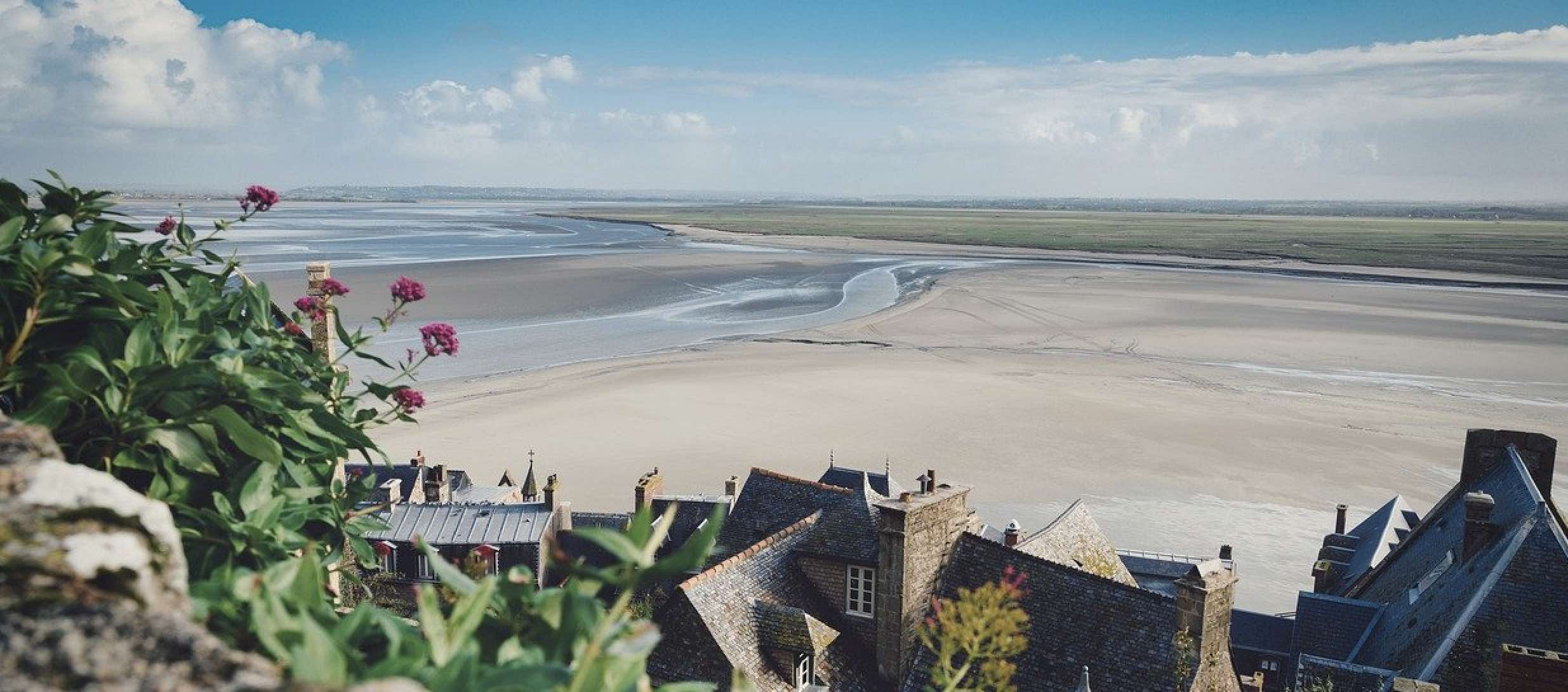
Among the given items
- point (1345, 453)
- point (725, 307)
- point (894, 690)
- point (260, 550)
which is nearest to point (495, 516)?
point (894, 690)

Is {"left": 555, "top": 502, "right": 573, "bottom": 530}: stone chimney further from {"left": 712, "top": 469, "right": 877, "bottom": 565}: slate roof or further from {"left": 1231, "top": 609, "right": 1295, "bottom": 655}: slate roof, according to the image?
{"left": 1231, "top": 609, "right": 1295, "bottom": 655}: slate roof

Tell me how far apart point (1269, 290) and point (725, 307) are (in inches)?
2186

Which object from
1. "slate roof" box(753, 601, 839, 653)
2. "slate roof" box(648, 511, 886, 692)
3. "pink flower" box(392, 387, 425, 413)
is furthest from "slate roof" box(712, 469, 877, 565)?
"pink flower" box(392, 387, 425, 413)

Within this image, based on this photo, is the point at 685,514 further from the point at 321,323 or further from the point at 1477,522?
the point at 321,323

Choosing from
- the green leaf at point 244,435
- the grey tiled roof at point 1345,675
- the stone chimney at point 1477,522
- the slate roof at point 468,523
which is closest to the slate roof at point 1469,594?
the stone chimney at point 1477,522

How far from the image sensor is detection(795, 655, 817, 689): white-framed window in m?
15.8

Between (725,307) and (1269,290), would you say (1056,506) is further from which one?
(1269,290)

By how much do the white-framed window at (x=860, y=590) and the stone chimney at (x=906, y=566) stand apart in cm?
69

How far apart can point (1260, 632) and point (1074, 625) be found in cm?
1260

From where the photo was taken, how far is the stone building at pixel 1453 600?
16531 mm

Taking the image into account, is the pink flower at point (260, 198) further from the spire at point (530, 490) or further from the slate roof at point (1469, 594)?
the spire at point (530, 490)

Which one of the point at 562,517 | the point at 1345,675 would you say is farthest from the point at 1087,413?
the point at 1345,675

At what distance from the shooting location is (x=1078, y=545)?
2170 centimetres

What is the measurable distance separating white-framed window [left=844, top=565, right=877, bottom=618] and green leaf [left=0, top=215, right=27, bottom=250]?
44.2 feet
